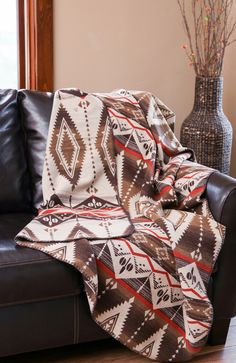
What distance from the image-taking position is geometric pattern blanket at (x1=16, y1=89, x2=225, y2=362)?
1909 millimetres

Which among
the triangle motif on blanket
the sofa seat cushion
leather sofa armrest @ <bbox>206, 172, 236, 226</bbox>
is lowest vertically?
the triangle motif on blanket

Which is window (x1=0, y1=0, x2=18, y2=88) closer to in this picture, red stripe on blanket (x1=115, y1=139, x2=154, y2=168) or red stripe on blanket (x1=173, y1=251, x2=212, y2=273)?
red stripe on blanket (x1=115, y1=139, x2=154, y2=168)

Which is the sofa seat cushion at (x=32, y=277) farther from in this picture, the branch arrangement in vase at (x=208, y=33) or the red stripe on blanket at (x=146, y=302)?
the branch arrangement in vase at (x=208, y=33)

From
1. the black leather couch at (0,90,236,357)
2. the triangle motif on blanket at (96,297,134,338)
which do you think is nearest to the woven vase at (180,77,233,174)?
the black leather couch at (0,90,236,357)

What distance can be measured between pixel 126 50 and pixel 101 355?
182 cm

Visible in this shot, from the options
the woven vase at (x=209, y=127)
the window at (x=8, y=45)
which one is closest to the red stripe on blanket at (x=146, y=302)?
the woven vase at (x=209, y=127)

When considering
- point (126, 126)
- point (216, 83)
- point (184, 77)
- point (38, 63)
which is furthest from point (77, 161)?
point (184, 77)

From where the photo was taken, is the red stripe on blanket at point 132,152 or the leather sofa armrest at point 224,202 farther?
the red stripe on blanket at point 132,152

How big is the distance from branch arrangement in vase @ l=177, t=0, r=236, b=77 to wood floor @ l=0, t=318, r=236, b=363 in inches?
62.7

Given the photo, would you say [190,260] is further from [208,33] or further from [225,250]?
[208,33]

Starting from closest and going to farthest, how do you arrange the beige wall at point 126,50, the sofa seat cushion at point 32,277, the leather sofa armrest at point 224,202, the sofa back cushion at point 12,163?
1. the sofa seat cushion at point 32,277
2. the leather sofa armrest at point 224,202
3. the sofa back cushion at point 12,163
4. the beige wall at point 126,50

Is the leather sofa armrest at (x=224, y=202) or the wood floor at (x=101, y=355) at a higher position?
the leather sofa armrest at (x=224, y=202)

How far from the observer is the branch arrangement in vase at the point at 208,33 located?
3090 millimetres

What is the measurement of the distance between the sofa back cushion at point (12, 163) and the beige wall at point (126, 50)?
785 mm
